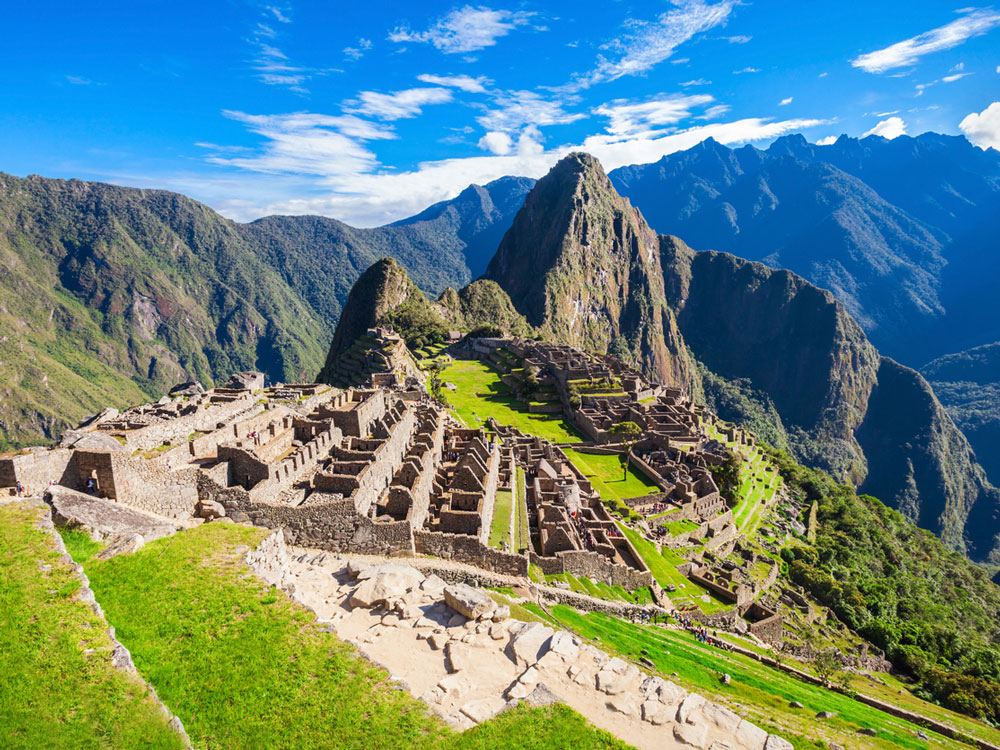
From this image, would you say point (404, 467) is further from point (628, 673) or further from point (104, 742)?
point (104, 742)

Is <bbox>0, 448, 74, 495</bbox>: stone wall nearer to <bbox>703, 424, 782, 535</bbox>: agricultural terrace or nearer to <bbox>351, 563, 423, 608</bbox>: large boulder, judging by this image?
<bbox>351, 563, 423, 608</bbox>: large boulder

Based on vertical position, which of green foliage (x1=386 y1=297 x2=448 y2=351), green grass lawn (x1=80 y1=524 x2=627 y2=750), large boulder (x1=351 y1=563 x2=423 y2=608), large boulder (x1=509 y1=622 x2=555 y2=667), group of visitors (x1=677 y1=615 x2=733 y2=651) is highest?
green foliage (x1=386 y1=297 x2=448 y2=351)

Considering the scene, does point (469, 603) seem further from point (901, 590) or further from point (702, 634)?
point (901, 590)

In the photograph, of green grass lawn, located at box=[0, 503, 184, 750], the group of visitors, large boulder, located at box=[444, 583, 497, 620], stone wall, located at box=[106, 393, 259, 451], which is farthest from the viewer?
the group of visitors

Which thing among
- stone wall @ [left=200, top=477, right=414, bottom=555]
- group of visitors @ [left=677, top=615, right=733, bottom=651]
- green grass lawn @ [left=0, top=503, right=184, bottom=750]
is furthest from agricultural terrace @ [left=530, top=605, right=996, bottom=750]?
green grass lawn @ [left=0, top=503, right=184, bottom=750]

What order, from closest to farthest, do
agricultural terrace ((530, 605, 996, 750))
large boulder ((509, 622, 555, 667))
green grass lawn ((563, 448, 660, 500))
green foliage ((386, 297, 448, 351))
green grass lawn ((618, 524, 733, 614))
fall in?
large boulder ((509, 622, 555, 667)) → agricultural terrace ((530, 605, 996, 750)) → green grass lawn ((618, 524, 733, 614)) → green grass lawn ((563, 448, 660, 500)) → green foliage ((386, 297, 448, 351))

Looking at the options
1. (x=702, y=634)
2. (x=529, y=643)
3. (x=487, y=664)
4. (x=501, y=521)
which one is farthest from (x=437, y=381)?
(x=487, y=664)

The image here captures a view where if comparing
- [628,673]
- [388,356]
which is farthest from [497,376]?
[628,673]

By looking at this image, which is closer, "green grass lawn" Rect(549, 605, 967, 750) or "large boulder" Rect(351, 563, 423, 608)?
"large boulder" Rect(351, 563, 423, 608)
